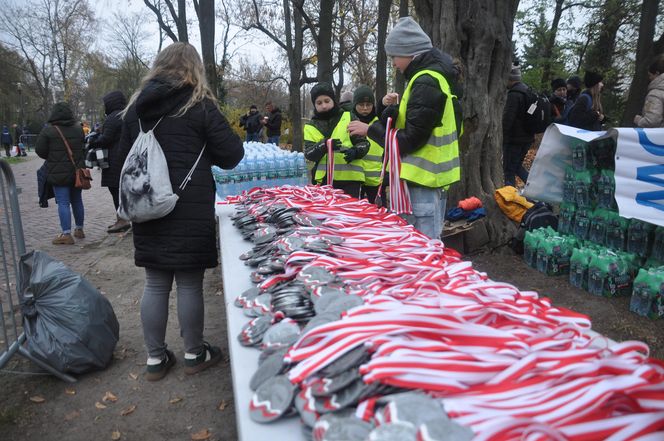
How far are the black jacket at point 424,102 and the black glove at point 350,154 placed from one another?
141 centimetres

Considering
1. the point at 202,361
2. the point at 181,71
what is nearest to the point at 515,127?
the point at 181,71

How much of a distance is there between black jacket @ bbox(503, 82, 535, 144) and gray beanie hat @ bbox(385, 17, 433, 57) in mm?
4355

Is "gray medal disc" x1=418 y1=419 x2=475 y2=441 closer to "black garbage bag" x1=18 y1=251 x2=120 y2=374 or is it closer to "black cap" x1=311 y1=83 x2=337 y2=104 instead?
"black garbage bag" x1=18 y1=251 x2=120 y2=374

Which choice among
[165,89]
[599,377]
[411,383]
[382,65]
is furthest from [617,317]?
[382,65]

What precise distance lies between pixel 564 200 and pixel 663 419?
4.55 metres

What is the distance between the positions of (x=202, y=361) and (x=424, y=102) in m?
2.33

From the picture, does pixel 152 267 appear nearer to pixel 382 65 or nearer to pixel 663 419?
pixel 663 419

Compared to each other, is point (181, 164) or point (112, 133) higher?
point (112, 133)

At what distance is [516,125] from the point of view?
7523mm

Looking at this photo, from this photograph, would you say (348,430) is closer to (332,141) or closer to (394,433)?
(394,433)

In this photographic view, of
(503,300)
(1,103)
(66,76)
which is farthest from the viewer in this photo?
(66,76)

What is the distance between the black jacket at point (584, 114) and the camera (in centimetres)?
725

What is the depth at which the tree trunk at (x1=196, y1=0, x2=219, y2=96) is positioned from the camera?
11266 millimetres

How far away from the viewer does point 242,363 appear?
1.67 m
